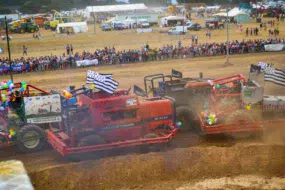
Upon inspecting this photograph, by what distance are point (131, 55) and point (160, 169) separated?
20898mm

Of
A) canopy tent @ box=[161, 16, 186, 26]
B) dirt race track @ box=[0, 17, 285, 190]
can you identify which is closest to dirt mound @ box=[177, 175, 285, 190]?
dirt race track @ box=[0, 17, 285, 190]

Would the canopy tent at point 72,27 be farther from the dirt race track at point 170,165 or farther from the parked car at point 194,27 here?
the dirt race track at point 170,165

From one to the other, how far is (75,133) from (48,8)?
7840 cm

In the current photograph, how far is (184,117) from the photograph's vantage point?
15.1 metres

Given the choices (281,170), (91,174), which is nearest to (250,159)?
(281,170)

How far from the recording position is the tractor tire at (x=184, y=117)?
15047mm

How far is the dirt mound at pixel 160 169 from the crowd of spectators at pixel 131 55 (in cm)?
1917

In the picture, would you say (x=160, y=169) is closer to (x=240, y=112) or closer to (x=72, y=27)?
(x=240, y=112)

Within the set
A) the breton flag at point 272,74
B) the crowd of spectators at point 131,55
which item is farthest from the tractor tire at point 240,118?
the crowd of spectators at point 131,55

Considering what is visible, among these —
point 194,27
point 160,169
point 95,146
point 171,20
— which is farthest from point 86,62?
point 171,20

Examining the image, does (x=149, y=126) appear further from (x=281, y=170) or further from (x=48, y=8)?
(x=48, y=8)

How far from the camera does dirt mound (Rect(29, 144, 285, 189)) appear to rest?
10.9m

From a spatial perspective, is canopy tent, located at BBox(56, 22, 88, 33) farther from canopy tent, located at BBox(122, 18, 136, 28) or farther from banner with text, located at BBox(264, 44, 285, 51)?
banner with text, located at BBox(264, 44, 285, 51)

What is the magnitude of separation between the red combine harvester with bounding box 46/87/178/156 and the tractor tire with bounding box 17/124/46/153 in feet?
1.74
